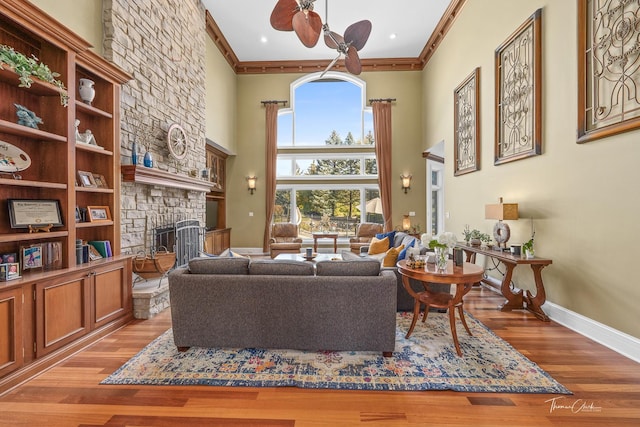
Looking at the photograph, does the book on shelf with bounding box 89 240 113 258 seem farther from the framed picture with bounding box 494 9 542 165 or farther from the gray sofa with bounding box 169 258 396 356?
the framed picture with bounding box 494 9 542 165

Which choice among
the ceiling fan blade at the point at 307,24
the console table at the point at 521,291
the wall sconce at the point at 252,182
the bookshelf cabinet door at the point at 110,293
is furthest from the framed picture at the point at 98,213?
the wall sconce at the point at 252,182

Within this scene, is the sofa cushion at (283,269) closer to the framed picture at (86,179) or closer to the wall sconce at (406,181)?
the framed picture at (86,179)

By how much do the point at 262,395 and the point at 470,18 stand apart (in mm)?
6930

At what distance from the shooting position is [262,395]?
2.16 metres

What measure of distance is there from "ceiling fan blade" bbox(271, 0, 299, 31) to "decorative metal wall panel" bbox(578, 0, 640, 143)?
3.08 meters

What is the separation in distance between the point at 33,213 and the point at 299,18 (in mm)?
3234

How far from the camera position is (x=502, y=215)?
12.8 feet

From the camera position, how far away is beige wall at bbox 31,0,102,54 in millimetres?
2990

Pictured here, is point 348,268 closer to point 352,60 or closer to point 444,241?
point 444,241

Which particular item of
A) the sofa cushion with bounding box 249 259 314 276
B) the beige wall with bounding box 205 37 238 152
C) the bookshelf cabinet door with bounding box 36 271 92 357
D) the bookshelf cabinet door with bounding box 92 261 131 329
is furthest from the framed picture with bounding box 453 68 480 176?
the bookshelf cabinet door with bounding box 36 271 92 357

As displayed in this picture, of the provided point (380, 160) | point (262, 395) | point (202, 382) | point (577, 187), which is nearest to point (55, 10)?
point (202, 382)

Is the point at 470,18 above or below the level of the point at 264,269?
above

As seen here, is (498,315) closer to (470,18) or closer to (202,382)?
(202,382)

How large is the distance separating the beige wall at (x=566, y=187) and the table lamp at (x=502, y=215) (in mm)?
236
